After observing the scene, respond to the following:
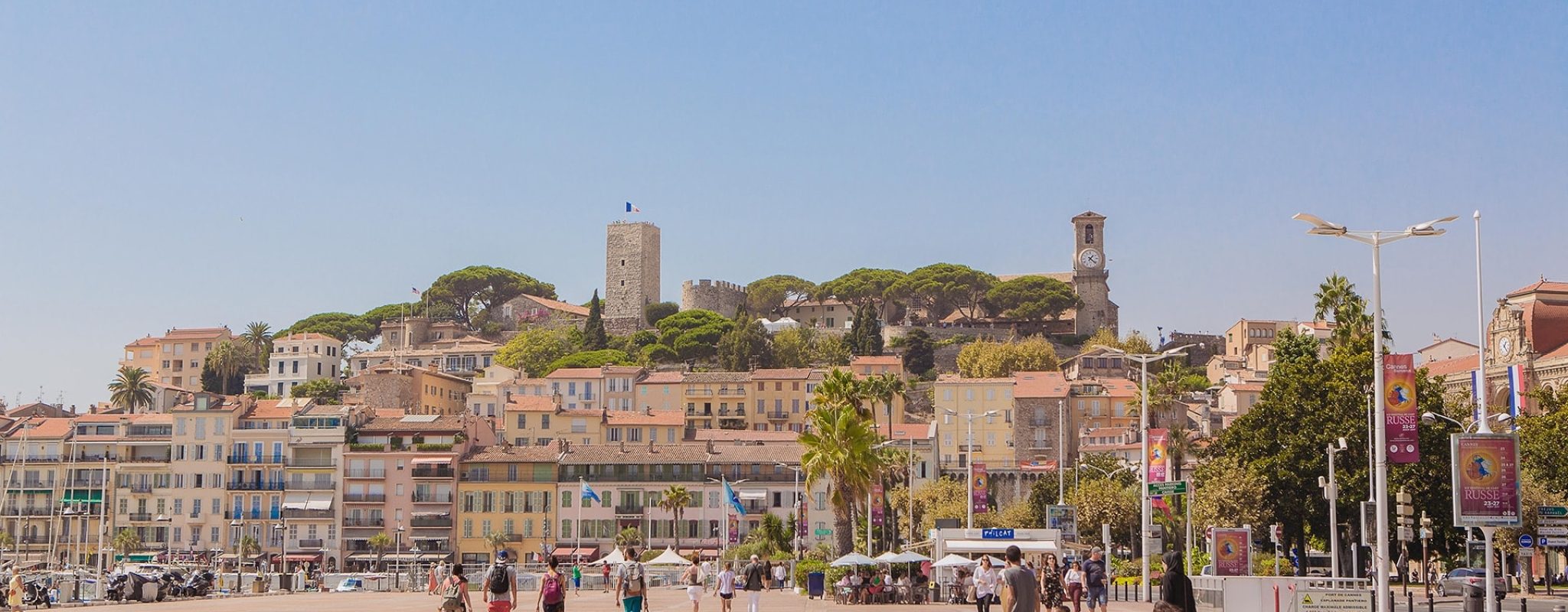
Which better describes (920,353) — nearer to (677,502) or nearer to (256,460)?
(677,502)

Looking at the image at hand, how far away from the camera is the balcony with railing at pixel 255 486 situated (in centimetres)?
9981

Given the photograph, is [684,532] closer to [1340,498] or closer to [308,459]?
[308,459]

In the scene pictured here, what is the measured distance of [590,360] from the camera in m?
149

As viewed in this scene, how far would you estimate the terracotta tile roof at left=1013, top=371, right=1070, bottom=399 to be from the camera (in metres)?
118

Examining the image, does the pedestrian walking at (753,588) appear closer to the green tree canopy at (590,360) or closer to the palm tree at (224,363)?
the green tree canopy at (590,360)

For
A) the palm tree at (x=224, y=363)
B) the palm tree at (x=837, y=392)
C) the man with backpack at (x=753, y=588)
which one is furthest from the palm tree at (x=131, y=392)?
the man with backpack at (x=753, y=588)

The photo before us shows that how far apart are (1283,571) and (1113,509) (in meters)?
22.0

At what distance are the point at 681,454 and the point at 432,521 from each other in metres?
14.1

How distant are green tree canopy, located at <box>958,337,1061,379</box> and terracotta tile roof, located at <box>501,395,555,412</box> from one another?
40786mm

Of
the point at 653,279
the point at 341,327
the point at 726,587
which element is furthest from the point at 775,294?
the point at 726,587

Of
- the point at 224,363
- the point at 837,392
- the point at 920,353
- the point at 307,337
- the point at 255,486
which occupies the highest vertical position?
the point at 307,337

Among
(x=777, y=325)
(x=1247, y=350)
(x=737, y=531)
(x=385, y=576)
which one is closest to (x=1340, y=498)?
(x=385, y=576)

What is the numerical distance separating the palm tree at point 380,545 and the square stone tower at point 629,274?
3467 inches

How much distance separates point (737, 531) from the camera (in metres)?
94.7
